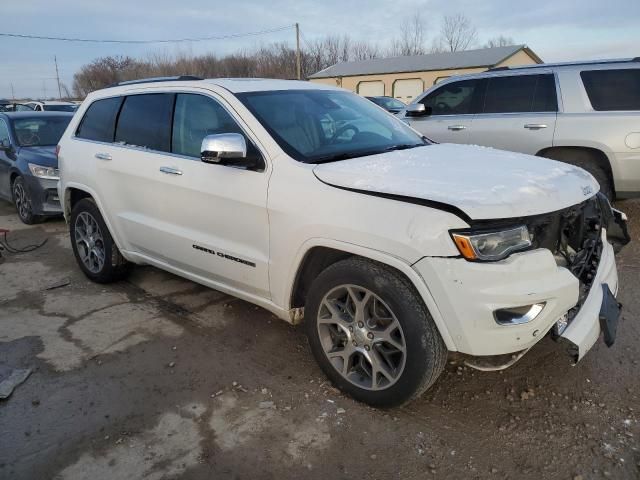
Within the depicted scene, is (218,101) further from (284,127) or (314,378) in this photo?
(314,378)

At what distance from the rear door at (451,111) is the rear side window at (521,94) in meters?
0.22

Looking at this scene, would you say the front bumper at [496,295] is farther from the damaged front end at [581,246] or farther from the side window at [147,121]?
the side window at [147,121]

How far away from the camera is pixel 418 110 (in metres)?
6.39

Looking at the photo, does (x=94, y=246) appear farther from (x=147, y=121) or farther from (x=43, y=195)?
(x=43, y=195)

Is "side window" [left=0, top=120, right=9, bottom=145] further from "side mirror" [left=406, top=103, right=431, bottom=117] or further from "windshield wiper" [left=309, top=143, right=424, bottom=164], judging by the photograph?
"windshield wiper" [left=309, top=143, right=424, bottom=164]

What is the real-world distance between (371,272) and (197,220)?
1465 mm

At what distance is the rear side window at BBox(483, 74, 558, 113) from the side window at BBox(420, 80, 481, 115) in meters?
0.22

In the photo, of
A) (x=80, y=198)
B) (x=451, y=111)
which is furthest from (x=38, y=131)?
(x=451, y=111)

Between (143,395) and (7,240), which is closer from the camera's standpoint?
(143,395)

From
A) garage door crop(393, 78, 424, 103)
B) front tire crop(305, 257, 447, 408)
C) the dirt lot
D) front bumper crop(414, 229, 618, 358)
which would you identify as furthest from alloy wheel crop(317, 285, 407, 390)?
garage door crop(393, 78, 424, 103)

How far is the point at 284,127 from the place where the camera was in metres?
3.20

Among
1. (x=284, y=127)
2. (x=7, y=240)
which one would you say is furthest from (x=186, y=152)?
(x=7, y=240)

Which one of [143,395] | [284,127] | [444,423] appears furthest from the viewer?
[284,127]

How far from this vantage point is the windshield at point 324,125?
3.11 metres
